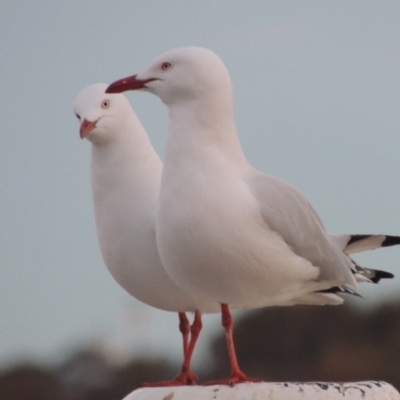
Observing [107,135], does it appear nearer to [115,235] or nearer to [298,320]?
[115,235]

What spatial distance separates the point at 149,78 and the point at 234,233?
644 millimetres

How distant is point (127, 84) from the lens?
4.46 metres

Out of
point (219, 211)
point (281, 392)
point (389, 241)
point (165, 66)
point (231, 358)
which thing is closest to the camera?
point (281, 392)

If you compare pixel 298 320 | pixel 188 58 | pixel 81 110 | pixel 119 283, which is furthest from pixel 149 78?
pixel 298 320

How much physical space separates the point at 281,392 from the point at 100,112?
57.4 inches

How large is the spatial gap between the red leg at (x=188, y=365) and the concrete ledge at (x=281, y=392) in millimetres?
438

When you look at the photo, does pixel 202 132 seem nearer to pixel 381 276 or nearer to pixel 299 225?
pixel 299 225

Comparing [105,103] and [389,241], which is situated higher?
[105,103]

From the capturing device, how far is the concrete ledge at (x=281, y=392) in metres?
3.83

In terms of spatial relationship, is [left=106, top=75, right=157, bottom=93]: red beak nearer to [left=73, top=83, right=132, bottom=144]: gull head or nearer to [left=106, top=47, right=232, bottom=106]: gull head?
[left=106, top=47, right=232, bottom=106]: gull head

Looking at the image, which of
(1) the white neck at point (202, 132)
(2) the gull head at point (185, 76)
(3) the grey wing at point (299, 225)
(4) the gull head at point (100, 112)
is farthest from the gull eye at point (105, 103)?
(3) the grey wing at point (299, 225)

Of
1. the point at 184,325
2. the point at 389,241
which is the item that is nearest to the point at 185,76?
the point at 184,325

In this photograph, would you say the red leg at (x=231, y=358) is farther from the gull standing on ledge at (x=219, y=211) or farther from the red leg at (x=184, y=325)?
the red leg at (x=184, y=325)

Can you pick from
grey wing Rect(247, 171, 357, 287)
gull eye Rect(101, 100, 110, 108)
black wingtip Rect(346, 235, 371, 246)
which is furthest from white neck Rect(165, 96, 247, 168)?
black wingtip Rect(346, 235, 371, 246)
